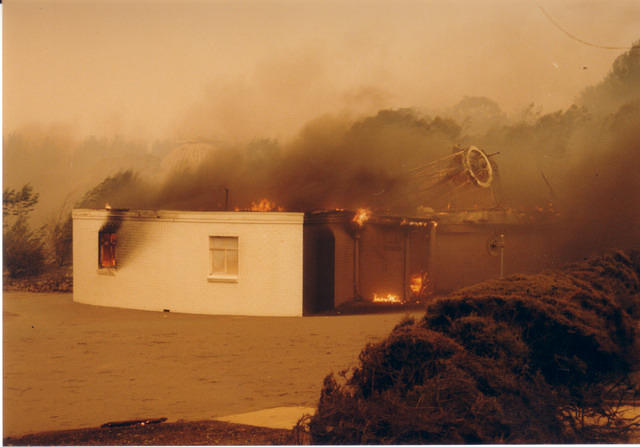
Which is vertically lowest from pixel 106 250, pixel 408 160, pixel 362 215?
pixel 106 250

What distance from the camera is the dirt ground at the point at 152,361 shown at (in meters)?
3.83

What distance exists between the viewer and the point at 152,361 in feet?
14.8

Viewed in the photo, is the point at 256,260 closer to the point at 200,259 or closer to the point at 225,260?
the point at 225,260

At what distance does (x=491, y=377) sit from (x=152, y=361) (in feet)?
9.55

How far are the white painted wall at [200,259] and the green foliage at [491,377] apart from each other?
3.08 m

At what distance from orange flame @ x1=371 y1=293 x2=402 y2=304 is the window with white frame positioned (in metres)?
1.82

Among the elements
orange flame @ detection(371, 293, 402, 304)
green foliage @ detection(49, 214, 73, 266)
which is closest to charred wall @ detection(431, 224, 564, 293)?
orange flame @ detection(371, 293, 402, 304)

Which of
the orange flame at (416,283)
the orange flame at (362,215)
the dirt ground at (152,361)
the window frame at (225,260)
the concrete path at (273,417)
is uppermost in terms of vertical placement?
the orange flame at (362,215)

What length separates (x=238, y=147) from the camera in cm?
602

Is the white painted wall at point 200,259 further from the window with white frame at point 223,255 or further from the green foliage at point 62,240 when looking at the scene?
the green foliage at point 62,240

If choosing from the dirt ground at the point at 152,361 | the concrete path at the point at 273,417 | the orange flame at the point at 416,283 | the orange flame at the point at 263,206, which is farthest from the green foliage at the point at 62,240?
the orange flame at the point at 416,283

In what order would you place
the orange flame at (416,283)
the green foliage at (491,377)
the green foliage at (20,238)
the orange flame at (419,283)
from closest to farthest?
the green foliage at (491,377) < the green foliage at (20,238) < the orange flame at (419,283) < the orange flame at (416,283)

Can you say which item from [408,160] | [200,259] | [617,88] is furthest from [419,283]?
[617,88]

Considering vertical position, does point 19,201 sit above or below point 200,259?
above
